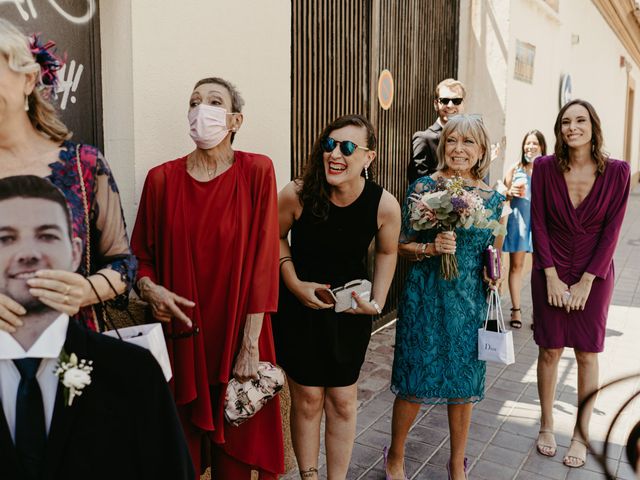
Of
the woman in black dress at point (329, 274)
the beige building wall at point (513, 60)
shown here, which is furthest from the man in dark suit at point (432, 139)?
the beige building wall at point (513, 60)

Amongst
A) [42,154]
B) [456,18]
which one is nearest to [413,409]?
[42,154]

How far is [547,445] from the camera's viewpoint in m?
3.87

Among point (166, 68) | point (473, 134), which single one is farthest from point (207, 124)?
point (473, 134)

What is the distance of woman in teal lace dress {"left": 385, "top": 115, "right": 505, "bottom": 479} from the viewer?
334 cm

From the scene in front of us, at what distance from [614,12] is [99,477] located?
18.8 metres

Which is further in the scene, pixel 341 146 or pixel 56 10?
pixel 341 146

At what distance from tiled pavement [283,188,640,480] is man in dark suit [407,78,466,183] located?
1.75 m

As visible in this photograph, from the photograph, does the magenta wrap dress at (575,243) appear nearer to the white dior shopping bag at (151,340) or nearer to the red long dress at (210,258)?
the red long dress at (210,258)

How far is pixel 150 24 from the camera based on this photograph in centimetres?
288

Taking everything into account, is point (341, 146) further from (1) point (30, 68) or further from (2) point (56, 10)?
(1) point (30, 68)

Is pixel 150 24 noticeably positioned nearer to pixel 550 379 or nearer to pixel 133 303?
pixel 133 303

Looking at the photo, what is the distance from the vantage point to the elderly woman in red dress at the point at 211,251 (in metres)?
2.53

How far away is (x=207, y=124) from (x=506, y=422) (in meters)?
3.12

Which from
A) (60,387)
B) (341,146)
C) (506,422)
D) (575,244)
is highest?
(341,146)
